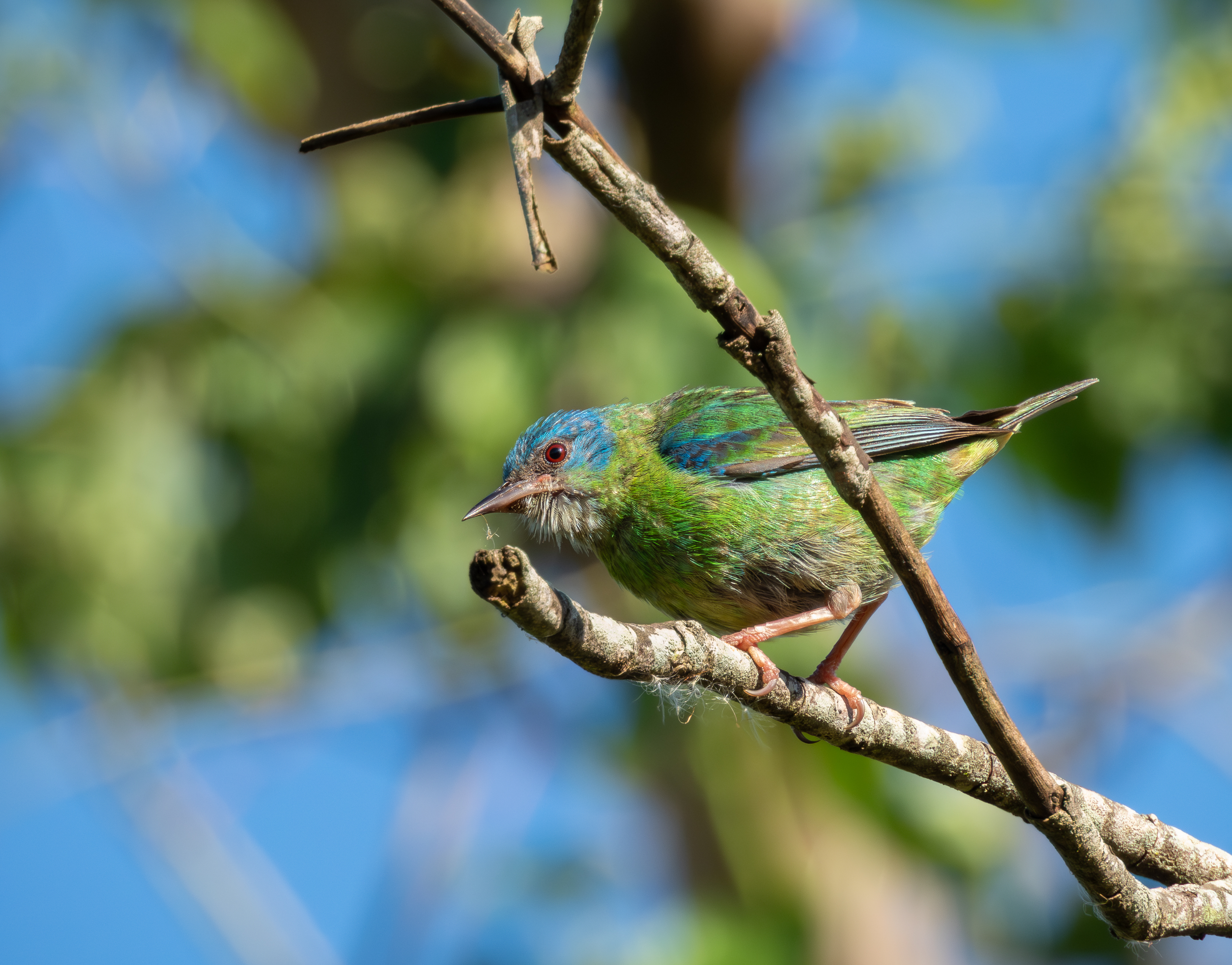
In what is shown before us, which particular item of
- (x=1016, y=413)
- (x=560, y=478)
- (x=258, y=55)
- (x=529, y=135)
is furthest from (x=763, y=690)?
(x=258, y=55)

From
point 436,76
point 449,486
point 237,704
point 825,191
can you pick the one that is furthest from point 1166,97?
point 237,704

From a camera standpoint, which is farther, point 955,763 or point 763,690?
point 955,763

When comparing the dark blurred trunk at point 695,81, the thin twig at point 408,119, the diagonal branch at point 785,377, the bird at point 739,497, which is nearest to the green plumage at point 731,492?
the bird at point 739,497

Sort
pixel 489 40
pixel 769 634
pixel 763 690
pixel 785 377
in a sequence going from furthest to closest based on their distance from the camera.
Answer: pixel 769 634 → pixel 763 690 → pixel 785 377 → pixel 489 40

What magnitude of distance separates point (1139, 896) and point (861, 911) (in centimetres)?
630

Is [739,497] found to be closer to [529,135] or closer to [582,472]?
[582,472]

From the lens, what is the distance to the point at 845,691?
120 inches

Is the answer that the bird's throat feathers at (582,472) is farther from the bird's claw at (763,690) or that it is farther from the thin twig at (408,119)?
the thin twig at (408,119)

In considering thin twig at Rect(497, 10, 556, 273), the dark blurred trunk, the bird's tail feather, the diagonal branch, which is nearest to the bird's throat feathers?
the bird's tail feather

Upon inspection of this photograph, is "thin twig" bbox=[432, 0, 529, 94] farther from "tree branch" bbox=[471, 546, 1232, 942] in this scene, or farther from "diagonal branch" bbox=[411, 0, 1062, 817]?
"tree branch" bbox=[471, 546, 1232, 942]

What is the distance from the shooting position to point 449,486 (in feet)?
19.4

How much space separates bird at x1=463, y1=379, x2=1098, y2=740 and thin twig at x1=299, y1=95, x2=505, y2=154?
1.91 m

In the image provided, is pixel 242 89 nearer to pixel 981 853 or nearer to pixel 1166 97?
pixel 1166 97

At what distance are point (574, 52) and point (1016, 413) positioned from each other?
254cm
